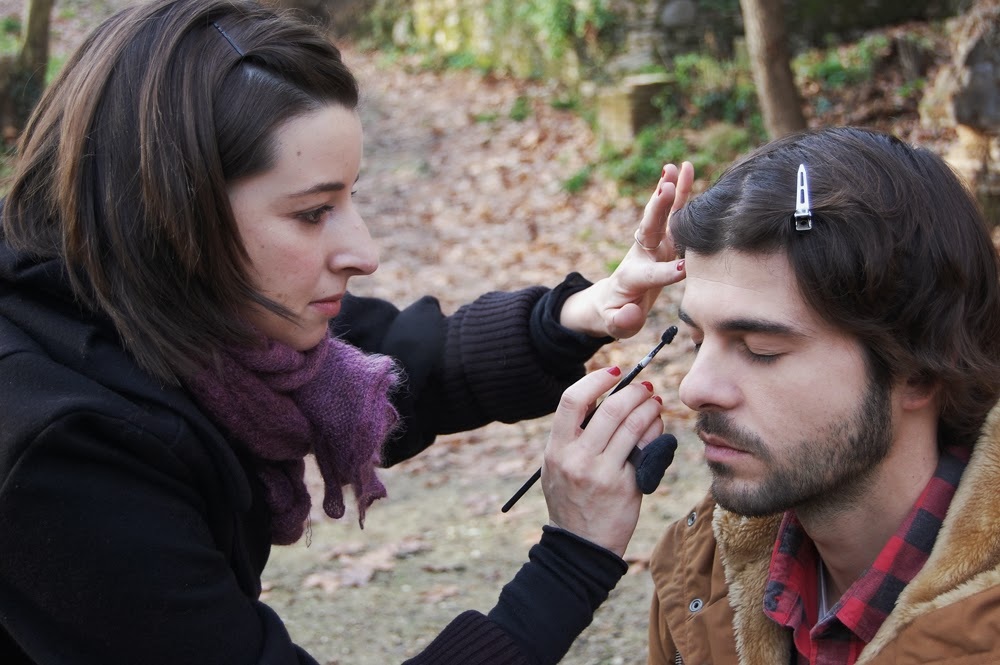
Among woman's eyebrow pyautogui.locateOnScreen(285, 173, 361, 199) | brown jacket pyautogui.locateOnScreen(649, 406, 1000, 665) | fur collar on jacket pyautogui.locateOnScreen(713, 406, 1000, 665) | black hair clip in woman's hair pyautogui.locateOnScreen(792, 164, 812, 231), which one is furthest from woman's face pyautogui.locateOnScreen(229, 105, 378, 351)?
fur collar on jacket pyautogui.locateOnScreen(713, 406, 1000, 665)

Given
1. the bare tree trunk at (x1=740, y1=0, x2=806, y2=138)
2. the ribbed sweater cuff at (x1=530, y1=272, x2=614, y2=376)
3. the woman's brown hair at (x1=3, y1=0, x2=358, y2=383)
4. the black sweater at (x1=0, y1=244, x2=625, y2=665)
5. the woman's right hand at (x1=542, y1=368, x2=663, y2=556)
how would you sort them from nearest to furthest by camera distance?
1. the black sweater at (x1=0, y1=244, x2=625, y2=665)
2. the woman's brown hair at (x1=3, y1=0, x2=358, y2=383)
3. the woman's right hand at (x1=542, y1=368, x2=663, y2=556)
4. the ribbed sweater cuff at (x1=530, y1=272, x2=614, y2=376)
5. the bare tree trunk at (x1=740, y1=0, x2=806, y2=138)

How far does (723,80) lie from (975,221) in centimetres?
835

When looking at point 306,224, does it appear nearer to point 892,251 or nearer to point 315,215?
point 315,215

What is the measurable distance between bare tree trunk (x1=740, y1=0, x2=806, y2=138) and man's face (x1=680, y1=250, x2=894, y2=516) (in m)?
5.58

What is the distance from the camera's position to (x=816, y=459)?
2178mm

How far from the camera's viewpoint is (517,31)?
13.4 m

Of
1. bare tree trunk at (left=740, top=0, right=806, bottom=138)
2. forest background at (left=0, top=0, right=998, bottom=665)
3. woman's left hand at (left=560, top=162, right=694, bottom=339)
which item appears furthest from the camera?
bare tree trunk at (left=740, top=0, right=806, bottom=138)

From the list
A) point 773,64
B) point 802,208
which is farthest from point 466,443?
point 802,208

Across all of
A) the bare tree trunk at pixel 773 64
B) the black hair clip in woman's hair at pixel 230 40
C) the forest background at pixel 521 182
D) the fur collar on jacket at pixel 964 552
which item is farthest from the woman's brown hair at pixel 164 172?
the bare tree trunk at pixel 773 64

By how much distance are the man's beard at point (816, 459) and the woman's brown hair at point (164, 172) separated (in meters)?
1.08

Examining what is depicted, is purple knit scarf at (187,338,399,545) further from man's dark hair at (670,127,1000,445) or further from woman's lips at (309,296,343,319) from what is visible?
man's dark hair at (670,127,1000,445)

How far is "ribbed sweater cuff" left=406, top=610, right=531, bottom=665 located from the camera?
7.06 ft

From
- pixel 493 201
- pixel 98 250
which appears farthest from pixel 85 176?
pixel 493 201

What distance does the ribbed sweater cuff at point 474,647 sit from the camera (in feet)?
7.06
